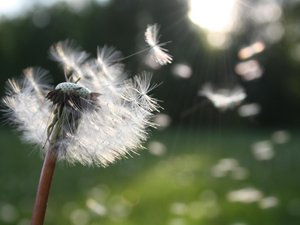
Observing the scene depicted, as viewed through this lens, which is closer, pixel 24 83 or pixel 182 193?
pixel 24 83

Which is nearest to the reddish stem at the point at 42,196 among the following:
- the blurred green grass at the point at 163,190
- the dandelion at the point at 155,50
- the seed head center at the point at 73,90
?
the seed head center at the point at 73,90

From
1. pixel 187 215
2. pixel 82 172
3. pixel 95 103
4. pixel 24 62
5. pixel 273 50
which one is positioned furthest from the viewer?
pixel 273 50

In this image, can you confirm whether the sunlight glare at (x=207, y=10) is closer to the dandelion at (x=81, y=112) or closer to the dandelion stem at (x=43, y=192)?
the dandelion at (x=81, y=112)

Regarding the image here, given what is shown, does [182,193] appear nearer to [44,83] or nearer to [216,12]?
[216,12]

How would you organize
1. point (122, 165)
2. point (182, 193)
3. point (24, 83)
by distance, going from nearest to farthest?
point (24, 83), point (182, 193), point (122, 165)

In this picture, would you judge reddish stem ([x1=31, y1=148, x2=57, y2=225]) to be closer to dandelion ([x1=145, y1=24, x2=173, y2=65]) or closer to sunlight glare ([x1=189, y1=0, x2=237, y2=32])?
dandelion ([x1=145, y1=24, x2=173, y2=65])

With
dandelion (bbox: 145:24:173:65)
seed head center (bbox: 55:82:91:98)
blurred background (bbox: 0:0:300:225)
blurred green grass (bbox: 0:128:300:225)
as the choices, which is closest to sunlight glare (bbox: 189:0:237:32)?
blurred background (bbox: 0:0:300:225)

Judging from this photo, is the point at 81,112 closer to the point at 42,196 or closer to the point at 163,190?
the point at 42,196

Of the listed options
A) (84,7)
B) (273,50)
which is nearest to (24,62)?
(84,7)
